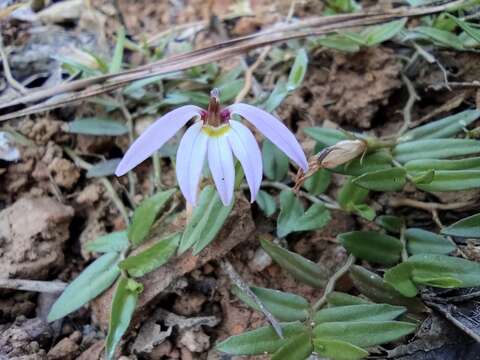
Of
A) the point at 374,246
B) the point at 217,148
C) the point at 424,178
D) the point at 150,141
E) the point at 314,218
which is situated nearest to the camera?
the point at 150,141

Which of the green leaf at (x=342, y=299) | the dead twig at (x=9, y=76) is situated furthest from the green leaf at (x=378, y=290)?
the dead twig at (x=9, y=76)

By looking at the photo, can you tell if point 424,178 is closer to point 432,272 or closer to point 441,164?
point 441,164

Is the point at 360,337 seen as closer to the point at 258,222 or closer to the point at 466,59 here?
the point at 258,222

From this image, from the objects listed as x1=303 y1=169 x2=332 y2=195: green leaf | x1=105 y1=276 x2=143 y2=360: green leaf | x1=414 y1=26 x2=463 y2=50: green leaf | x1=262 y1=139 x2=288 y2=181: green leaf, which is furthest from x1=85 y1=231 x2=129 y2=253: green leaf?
x1=414 y1=26 x2=463 y2=50: green leaf

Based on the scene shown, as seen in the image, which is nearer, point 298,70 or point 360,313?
point 360,313

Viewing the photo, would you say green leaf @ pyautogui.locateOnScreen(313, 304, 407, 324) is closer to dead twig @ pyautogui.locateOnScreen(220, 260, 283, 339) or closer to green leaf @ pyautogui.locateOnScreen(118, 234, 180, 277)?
dead twig @ pyautogui.locateOnScreen(220, 260, 283, 339)

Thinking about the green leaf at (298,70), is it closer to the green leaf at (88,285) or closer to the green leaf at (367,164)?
the green leaf at (367,164)

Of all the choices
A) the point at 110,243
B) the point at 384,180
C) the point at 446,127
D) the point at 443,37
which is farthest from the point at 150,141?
the point at 443,37

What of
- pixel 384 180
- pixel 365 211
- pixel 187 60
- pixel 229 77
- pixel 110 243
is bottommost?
pixel 110 243
